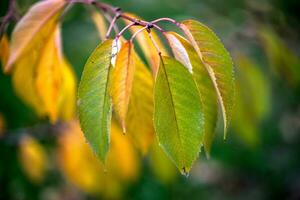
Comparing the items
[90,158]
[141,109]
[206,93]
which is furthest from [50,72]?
[90,158]

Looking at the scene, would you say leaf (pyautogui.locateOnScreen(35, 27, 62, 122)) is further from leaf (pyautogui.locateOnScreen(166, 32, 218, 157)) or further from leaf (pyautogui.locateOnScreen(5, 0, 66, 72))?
leaf (pyautogui.locateOnScreen(166, 32, 218, 157))

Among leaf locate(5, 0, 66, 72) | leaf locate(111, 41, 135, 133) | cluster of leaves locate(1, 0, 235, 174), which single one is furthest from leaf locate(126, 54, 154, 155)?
leaf locate(5, 0, 66, 72)

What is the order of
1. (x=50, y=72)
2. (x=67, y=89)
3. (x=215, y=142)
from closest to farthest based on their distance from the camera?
(x=50, y=72), (x=67, y=89), (x=215, y=142)

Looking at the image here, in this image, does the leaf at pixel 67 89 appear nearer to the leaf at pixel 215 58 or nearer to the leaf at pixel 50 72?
the leaf at pixel 50 72

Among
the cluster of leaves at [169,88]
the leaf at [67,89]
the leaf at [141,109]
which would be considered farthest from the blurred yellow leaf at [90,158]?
the cluster of leaves at [169,88]

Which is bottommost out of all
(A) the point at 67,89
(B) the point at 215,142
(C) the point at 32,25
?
(B) the point at 215,142

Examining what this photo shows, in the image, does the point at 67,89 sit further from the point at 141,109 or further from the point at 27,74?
the point at 141,109

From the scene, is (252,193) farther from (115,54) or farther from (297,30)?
(115,54)
